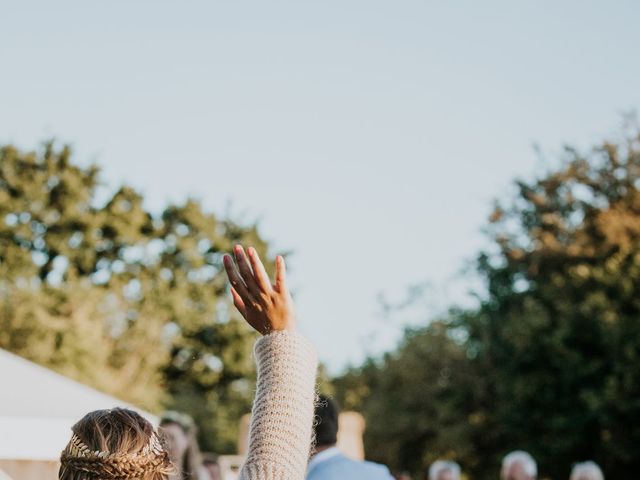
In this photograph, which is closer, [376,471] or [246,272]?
[246,272]

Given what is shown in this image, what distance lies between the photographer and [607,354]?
25750mm

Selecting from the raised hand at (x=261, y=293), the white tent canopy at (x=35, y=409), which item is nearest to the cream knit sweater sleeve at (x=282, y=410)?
the raised hand at (x=261, y=293)

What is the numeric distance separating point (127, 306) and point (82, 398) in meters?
27.0

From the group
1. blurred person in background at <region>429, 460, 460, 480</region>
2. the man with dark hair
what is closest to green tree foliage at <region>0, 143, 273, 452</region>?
blurred person in background at <region>429, 460, 460, 480</region>

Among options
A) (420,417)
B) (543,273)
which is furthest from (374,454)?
(543,273)

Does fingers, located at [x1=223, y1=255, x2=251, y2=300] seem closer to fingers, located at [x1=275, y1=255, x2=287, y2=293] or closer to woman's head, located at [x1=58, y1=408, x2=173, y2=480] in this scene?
fingers, located at [x1=275, y1=255, x2=287, y2=293]

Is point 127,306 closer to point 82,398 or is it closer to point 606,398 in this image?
point 606,398

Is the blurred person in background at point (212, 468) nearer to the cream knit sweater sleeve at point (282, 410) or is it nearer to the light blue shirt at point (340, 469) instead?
the light blue shirt at point (340, 469)

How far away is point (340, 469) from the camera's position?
4762 millimetres

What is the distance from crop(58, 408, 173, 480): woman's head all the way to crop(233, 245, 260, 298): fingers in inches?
12.6

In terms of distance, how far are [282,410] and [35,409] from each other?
16.8 feet

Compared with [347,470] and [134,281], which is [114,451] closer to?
[347,470]

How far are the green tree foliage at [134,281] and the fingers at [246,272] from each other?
1064 inches

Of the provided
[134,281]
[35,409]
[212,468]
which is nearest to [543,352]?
[134,281]
